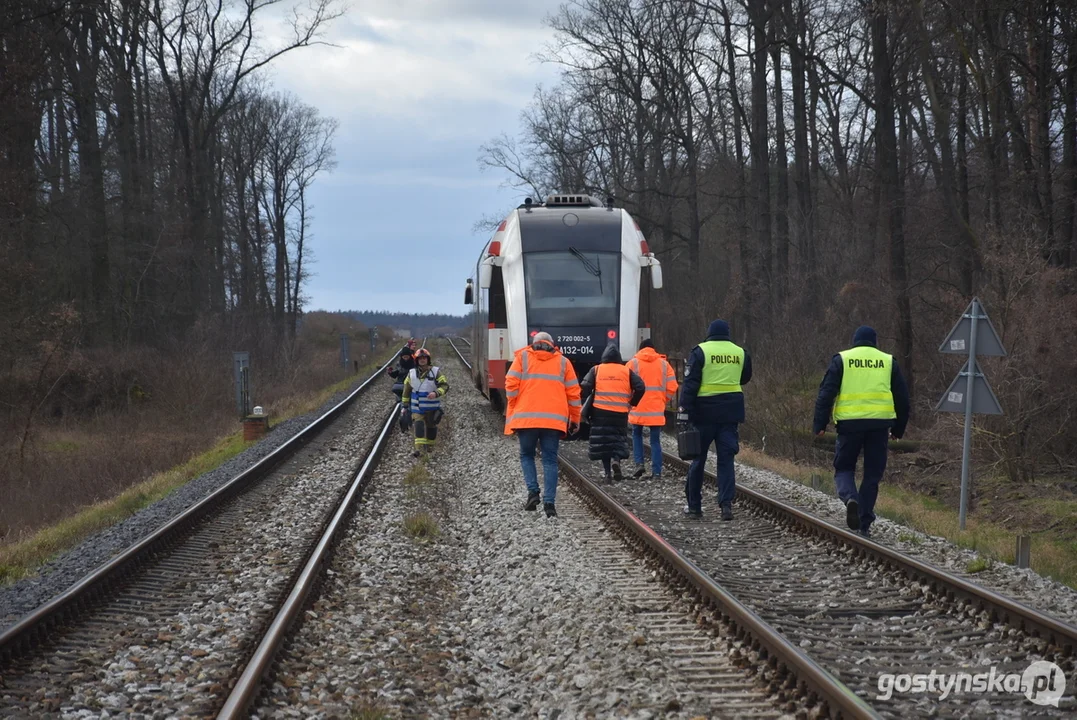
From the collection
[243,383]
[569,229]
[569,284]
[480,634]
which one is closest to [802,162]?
[569,229]

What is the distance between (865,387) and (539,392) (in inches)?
125

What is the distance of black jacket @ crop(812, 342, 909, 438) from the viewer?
29.9 feet

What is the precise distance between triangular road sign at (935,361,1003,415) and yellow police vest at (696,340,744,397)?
2.49m

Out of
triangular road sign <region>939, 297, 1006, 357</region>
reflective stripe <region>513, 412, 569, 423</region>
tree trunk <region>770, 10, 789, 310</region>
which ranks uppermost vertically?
tree trunk <region>770, 10, 789, 310</region>

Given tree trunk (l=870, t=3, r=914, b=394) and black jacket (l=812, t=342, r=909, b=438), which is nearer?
black jacket (l=812, t=342, r=909, b=438)

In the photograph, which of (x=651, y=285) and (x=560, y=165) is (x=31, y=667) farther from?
(x=560, y=165)

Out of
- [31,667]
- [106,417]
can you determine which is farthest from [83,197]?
[31,667]

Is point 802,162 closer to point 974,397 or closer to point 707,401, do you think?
point 974,397

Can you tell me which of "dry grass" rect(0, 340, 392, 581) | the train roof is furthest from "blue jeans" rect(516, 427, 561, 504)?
the train roof

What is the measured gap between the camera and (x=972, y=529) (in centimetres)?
1087

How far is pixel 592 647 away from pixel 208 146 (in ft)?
130

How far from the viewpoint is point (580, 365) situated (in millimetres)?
17234


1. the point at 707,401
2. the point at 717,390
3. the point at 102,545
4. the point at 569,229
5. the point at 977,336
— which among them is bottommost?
the point at 102,545

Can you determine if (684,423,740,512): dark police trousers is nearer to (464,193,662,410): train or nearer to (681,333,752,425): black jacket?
(681,333,752,425): black jacket
